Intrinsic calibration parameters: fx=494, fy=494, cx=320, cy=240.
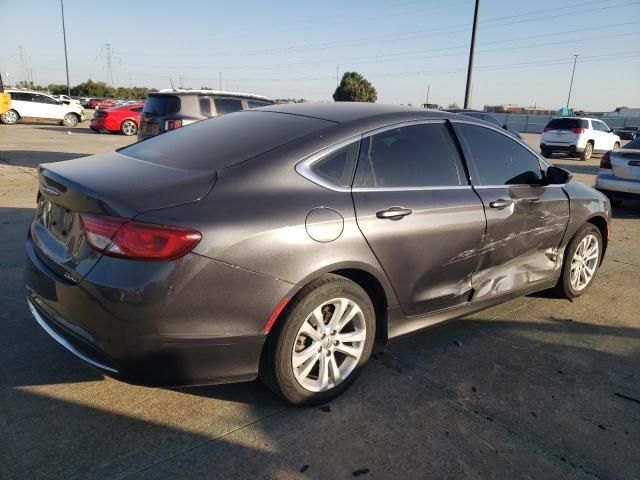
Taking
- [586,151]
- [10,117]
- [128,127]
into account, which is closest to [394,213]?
[586,151]

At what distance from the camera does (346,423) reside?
2.56 metres

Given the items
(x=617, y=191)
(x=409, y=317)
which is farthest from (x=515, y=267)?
(x=617, y=191)

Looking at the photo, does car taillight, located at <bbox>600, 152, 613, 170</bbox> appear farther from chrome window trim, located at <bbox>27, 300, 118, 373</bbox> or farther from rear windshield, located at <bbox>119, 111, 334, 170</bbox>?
chrome window trim, located at <bbox>27, 300, 118, 373</bbox>

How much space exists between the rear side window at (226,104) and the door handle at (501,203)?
8.37 meters

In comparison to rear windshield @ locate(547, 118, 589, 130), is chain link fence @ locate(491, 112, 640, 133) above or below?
below

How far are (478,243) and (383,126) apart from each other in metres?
1.02

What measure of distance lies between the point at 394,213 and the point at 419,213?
22 centimetres

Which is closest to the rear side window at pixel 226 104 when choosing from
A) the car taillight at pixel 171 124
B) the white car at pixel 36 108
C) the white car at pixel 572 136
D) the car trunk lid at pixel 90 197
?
the car taillight at pixel 171 124

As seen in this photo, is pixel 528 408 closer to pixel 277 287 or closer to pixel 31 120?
pixel 277 287

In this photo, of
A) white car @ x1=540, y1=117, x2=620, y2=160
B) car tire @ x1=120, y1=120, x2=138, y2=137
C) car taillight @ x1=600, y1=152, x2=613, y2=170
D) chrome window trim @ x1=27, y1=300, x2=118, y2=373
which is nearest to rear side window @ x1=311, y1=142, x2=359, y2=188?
chrome window trim @ x1=27, y1=300, x2=118, y2=373

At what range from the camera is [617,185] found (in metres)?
8.16

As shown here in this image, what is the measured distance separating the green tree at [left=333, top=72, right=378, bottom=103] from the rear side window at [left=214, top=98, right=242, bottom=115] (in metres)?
45.7

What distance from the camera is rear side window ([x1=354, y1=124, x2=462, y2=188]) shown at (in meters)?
2.86

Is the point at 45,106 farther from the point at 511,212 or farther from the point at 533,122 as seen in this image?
the point at 533,122
